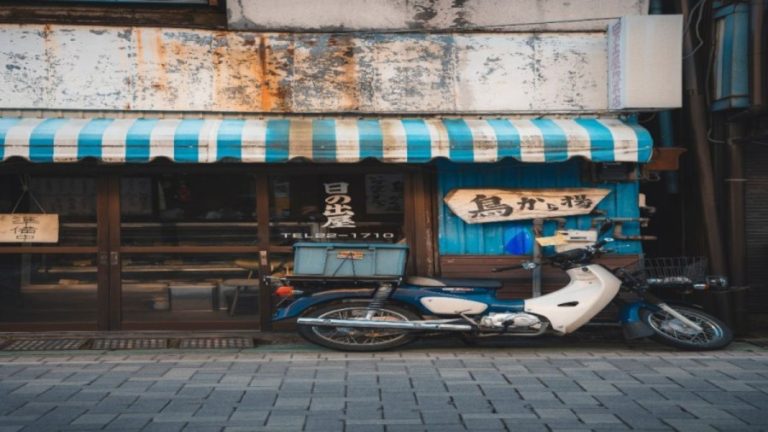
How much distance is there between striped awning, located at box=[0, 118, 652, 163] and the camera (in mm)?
9023

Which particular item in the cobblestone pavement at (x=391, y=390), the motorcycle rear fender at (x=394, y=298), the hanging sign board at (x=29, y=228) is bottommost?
the cobblestone pavement at (x=391, y=390)

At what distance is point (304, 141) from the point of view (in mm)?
9250

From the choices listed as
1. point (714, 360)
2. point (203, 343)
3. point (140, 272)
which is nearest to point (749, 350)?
point (714, 360)

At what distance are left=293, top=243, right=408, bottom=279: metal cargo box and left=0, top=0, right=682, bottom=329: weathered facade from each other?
1514 millimetres

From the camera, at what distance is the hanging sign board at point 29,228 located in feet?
33.3

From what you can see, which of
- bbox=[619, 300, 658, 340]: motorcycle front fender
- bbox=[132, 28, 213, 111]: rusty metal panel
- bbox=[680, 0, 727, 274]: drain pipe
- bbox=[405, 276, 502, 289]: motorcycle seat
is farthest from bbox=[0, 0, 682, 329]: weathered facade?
bbox=[619, 300, 658, 340]: motorcycle front fender

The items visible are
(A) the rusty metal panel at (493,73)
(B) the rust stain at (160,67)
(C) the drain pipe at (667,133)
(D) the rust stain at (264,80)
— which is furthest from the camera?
(C) the drain pipe at (667,133)

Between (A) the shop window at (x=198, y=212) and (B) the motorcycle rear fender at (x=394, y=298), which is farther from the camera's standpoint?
(A) the shop window at (x=198, y=212)

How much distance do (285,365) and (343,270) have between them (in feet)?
4.31

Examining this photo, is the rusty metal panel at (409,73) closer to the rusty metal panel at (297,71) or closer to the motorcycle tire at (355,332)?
the rusty metal panel at (297,71)

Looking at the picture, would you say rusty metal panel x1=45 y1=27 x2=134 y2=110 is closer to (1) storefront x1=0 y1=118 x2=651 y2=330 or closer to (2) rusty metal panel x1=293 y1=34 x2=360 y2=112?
(1) storefront x1=0 y1=118 x2=651 y2=330

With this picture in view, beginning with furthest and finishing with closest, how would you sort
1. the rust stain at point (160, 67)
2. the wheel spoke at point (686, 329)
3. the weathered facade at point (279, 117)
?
the rust stain at point (160, 67), the weathered facade at point (279, 117), the wheel spoke at point (686, 329)

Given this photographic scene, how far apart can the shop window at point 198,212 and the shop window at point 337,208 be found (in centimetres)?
38

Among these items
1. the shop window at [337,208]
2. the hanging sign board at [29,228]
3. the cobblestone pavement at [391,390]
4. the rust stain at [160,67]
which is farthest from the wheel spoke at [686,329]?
the hanging sign board at [29,228]
